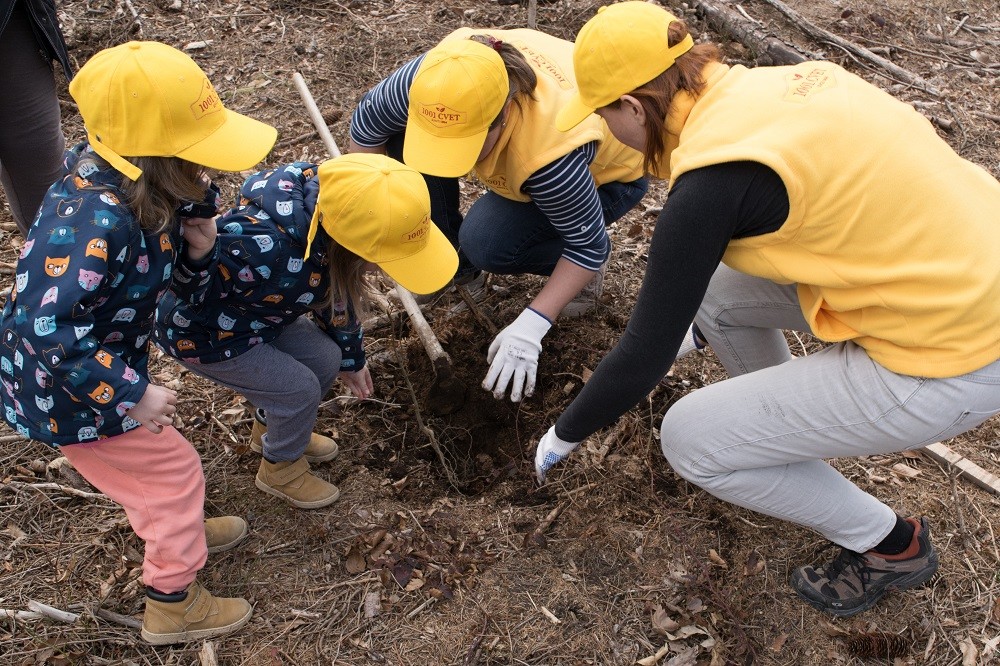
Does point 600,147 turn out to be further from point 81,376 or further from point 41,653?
point 41,653

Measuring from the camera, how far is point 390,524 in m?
2.58

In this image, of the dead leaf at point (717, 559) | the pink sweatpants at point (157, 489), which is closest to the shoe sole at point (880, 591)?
the dead leaf at point (717, 559)

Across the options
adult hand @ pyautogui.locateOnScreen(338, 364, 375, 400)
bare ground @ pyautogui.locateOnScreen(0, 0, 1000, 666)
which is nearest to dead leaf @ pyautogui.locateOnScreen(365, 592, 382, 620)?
bare ground @ pyautogui.locateOnScreen(0, 0, 1000, 666)

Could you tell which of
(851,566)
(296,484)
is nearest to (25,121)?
(296,484)

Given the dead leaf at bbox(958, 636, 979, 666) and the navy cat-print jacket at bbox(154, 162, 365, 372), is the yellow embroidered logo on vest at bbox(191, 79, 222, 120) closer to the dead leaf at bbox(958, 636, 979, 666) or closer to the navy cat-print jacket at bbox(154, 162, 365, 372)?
the navy cat-print jacket at bbox(154, 162, 365, 372)

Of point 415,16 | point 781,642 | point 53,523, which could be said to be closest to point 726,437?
point 781,642

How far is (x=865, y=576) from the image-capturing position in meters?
2.31

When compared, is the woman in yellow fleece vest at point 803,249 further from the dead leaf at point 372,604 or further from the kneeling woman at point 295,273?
the dead leaf at point 372,604

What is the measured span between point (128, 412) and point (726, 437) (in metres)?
1.49

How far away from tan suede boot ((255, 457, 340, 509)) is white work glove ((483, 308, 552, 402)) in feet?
2.15

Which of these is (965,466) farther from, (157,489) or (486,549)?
(157,489)

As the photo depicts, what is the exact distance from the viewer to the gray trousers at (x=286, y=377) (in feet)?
7.49

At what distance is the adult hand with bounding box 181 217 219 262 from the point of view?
197cm

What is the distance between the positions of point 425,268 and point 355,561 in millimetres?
1010
